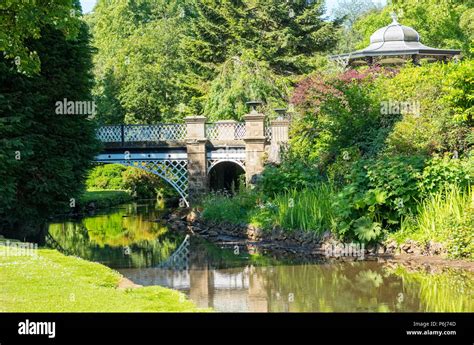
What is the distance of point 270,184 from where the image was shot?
69.3ft

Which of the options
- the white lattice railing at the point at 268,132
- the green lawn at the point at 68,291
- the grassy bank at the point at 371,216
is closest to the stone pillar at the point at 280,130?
the white lattice railing at the point at 268,132

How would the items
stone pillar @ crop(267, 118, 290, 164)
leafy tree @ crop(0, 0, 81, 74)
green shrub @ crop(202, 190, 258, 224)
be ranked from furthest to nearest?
stone pillar @ crop(267, 118, 290, 164)
green shrub @ crop(202, 190, 258, 224)
leafy tree @ crop(0, 0, 81, 74)

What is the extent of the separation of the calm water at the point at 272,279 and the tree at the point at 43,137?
1.57m

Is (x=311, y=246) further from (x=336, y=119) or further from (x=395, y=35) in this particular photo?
(x=395, y=35)

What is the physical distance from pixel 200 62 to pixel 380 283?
23643mm

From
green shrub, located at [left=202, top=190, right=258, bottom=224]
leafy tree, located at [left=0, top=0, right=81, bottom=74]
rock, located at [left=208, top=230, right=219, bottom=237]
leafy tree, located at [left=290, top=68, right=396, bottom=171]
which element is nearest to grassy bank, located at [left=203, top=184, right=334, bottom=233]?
green shrub, located at [left=202, top=190, right=258, bottom=224]

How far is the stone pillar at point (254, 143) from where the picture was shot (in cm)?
2448

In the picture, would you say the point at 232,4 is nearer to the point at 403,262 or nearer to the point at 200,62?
the point at 200,62

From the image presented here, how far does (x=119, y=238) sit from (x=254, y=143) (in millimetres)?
5559

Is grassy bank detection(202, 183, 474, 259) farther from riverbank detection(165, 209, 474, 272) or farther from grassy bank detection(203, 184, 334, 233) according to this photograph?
riverbank detection(165, 209, 474, 272)

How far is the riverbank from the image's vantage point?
15391 mm

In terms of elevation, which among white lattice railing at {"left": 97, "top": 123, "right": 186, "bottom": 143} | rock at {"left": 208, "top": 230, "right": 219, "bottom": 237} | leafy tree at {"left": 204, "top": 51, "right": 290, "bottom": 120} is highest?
leafy tree at {"left": 204, "top": 51, "right": 290, "bottom": 120}

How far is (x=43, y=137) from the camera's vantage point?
1812 cm
